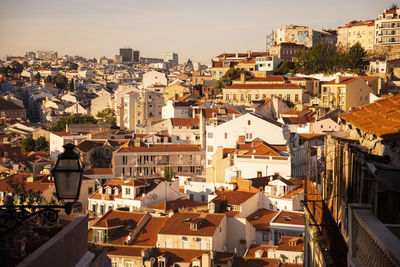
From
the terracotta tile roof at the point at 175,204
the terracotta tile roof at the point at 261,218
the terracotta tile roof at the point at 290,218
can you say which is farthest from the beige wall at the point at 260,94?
the terracotta tile roof at the point at 290,218

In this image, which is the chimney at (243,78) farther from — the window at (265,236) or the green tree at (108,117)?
the window at (265,236)

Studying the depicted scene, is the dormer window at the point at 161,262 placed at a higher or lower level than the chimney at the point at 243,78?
lower

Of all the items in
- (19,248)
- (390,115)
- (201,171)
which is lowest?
(201,171)

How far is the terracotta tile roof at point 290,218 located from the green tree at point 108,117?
5168 cm

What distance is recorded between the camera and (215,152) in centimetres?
4238

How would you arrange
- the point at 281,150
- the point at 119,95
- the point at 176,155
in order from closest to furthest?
the point at 281,150, the point at 176,155, the point at 119,95

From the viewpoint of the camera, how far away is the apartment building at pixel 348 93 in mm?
57344

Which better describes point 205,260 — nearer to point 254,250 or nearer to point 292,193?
point 254,250

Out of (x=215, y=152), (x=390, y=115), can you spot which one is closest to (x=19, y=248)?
(x=390, y=115)

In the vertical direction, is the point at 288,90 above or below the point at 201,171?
above

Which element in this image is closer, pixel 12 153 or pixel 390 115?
pixel 390 115

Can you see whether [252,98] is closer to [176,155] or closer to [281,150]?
[176,155]

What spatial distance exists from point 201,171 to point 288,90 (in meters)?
18.0

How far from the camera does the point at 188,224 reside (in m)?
27.3
